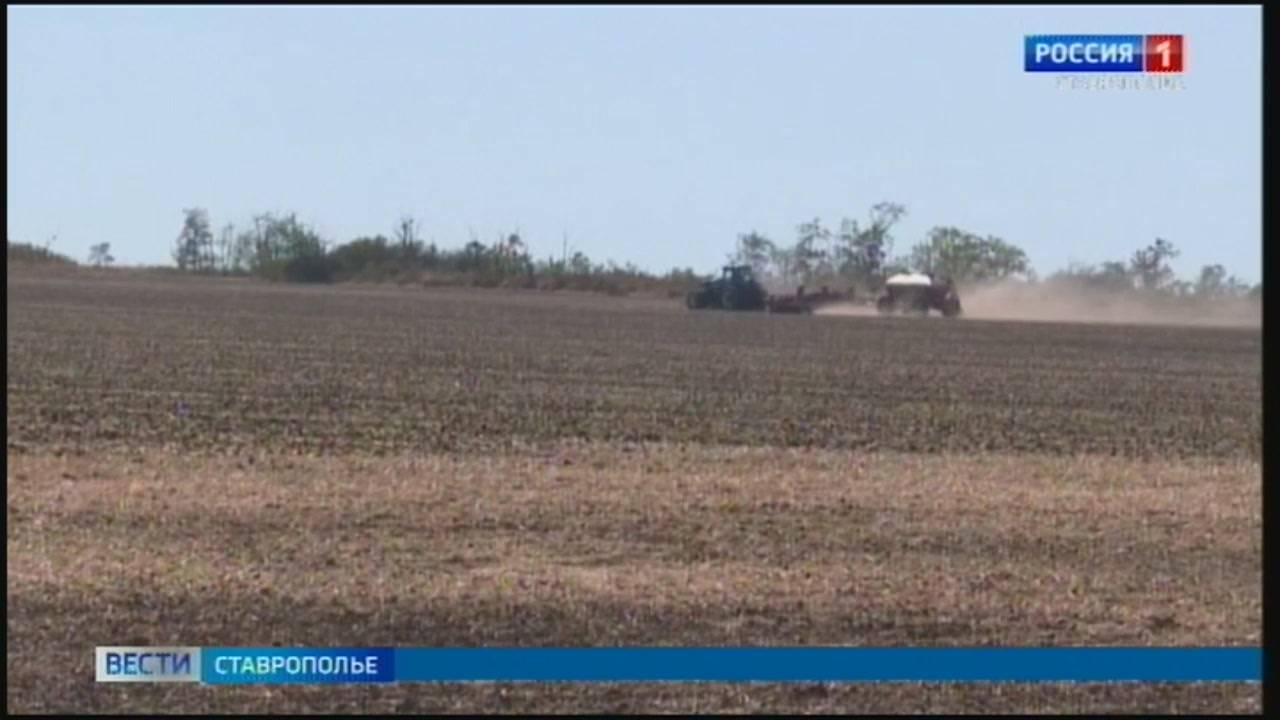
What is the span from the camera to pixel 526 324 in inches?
1286

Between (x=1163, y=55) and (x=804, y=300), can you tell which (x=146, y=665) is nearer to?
(x=1163, y=55)

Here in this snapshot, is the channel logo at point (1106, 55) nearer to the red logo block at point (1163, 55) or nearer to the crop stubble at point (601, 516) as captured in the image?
the red logo block at point (1163, 55)

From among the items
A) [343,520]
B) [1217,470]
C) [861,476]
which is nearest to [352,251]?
[343,520]

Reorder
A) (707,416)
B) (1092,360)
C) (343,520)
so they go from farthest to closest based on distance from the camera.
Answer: (1092,360)
(707,416)
(343,520)

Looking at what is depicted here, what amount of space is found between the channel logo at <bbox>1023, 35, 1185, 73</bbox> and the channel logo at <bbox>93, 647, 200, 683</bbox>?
339 centimetres

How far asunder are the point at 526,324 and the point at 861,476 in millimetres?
19352

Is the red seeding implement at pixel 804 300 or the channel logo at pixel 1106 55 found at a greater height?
the channel logo at pixel 1106 55

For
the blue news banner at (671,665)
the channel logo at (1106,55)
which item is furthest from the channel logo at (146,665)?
the channel logo at (1106,55)

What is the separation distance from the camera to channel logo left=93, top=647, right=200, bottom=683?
6.49m

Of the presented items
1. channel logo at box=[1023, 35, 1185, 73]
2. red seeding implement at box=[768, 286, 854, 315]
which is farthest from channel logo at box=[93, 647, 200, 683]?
red seeding implement at box=[768, 286, 854, 315]

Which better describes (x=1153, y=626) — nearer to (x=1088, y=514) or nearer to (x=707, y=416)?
(x=1088, y=514)

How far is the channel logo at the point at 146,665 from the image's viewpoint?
649 centimetres

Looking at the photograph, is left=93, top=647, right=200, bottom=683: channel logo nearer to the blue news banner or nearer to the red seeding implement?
the blue news banner

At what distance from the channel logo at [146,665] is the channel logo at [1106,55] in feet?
11.1
